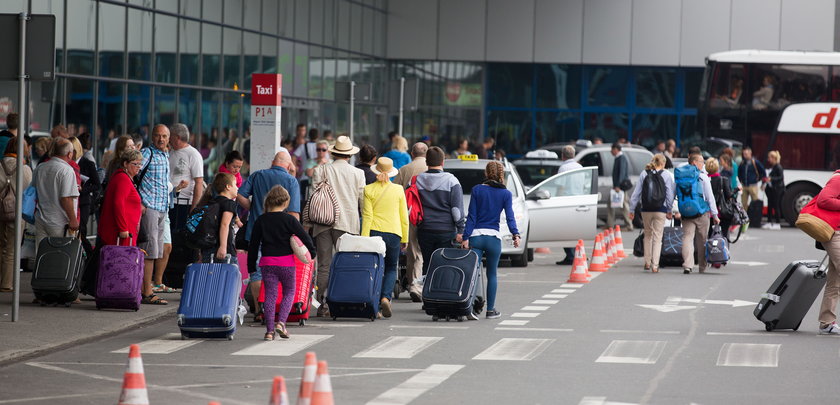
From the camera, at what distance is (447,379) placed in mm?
9969

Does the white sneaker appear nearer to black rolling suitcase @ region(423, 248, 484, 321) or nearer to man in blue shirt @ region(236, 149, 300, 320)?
black rolling suitcase @ region(423, 248, 484, 321)

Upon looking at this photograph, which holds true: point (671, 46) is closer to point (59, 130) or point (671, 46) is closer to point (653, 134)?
point (653, 134)

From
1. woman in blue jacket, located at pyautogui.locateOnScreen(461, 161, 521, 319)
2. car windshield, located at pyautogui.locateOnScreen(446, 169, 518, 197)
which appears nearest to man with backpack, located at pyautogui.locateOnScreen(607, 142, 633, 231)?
car windshield, located at pyautogui.locateOnScreen(446, 169, 518, 197)

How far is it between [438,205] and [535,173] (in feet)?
40.5

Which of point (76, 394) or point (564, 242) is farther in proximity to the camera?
point (564, 242)

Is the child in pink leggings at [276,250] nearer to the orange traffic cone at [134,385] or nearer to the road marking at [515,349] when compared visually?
the road marking at [515,349]

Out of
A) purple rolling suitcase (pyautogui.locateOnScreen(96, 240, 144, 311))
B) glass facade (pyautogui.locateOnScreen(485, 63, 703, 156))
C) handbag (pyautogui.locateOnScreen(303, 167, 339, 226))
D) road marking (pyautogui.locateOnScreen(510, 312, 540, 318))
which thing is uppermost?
A: glass facade (pyautogui.locateOnScreen(485, 63, 703, 156))

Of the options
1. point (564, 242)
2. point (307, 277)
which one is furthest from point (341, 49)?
point (307, 277)

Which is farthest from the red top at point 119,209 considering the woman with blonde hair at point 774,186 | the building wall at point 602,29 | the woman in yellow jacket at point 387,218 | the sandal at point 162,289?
the building wall at point 602,29

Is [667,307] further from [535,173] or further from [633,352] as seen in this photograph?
[535,173]

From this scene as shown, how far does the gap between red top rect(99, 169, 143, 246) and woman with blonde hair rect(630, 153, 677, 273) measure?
Result: 832 centimetres

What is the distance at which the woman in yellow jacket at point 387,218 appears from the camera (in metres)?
14.3

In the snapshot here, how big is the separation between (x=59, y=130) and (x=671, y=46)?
3165 cm

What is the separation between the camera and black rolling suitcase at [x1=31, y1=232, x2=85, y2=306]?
14094mm
